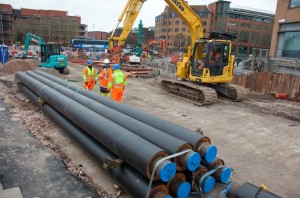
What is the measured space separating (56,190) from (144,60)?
84.9 ft

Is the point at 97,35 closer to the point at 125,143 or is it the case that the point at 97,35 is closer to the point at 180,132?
the point at 180,132

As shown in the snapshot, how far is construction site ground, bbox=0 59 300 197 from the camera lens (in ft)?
16.3

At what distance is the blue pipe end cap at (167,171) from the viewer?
11.2 ft

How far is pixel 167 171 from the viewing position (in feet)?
11.3

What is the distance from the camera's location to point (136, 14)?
1694 centimetres

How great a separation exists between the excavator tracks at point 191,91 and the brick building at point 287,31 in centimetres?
1422

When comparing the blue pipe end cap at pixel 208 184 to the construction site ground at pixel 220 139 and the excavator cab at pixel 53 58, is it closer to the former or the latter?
the construction site ground at pixel 220 139

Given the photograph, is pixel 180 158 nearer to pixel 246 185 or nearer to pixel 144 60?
pixel 246 185

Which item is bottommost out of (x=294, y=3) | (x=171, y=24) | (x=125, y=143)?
(x=125, y=143)

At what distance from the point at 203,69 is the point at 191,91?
114 cm

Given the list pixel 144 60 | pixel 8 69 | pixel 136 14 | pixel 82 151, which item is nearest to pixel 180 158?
pixel 82 151

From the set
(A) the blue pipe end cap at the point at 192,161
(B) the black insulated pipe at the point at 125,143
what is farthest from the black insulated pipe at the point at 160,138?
(B) the black insulated pipe at the point at 125,143

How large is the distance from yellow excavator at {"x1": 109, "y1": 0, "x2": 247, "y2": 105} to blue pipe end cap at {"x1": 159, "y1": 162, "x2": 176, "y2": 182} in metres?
7.71

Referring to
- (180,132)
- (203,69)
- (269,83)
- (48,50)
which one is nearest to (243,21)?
(269,83)
